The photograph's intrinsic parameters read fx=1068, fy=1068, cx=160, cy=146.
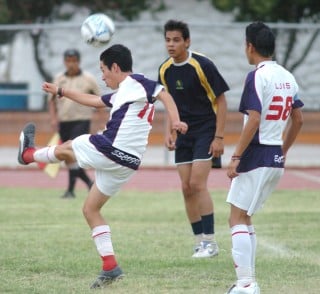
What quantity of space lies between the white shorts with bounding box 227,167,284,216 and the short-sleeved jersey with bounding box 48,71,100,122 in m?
7.69

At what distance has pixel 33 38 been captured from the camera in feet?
75.6

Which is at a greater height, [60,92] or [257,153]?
[60,92]

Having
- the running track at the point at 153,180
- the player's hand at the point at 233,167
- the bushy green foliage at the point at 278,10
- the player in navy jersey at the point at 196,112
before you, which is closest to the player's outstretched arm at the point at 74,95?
the player in navy jersey at the point at 196,112

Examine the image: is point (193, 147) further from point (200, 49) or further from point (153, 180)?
point (200, 49)

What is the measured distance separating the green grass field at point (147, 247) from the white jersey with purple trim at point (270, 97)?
1232mm

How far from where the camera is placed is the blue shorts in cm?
1024

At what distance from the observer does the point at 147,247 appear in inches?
418

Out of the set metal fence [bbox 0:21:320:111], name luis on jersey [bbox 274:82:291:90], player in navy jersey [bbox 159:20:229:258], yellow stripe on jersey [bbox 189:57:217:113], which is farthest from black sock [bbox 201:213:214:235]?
metal fence [bbox 0:21:320:111]

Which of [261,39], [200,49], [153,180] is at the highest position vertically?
[261,39]

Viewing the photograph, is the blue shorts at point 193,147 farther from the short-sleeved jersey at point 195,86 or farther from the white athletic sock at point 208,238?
the white athletic sock at point 208,238

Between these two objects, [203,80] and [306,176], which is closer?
[203,80]

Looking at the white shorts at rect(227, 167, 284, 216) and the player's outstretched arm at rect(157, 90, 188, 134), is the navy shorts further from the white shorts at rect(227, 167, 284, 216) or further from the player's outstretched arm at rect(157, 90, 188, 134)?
the white shorts at rect(227, 167, 284, 216)

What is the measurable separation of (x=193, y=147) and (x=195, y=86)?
0.60m

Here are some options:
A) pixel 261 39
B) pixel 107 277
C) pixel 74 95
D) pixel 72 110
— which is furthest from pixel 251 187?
pixel 72 110
